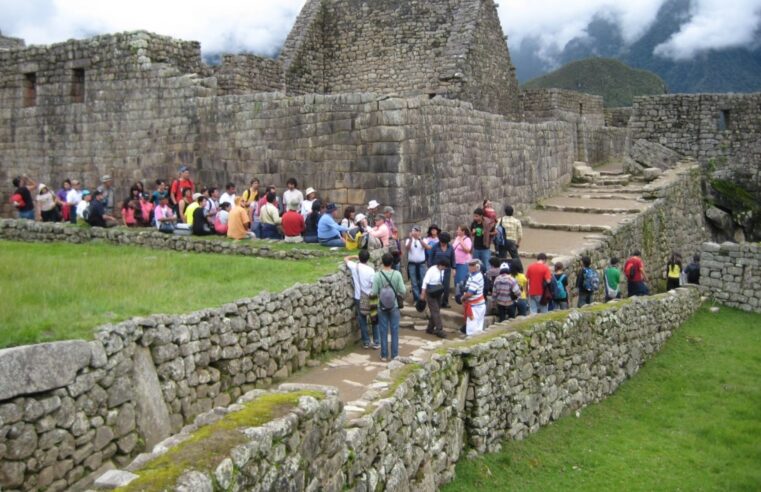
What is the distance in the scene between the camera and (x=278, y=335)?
11.0 m

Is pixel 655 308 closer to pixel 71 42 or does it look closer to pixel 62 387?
pixel 62 387

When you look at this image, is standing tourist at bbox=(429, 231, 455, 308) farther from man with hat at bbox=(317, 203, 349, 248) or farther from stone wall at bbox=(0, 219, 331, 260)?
stone wall at bbox=(0, 219, 331, 260)

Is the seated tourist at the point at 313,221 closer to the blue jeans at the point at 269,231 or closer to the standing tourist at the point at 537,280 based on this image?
the blue jeans at the point at 269,231

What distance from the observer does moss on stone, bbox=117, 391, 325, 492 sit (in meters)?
5.18

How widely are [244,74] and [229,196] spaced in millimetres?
5474

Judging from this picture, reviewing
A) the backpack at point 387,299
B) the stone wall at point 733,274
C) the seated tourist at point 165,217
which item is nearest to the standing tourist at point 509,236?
the backpack at point 387,299

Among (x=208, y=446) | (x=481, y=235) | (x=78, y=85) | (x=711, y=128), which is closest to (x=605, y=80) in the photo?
(x=711, y=128)

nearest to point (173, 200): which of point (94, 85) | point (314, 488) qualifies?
point (94, 85)

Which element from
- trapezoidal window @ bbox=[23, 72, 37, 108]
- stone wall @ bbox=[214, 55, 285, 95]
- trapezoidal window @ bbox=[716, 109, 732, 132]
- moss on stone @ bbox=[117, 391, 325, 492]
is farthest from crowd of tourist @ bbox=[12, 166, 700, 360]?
trapezoidal window @ bbox=[716, 109, 732, 132]

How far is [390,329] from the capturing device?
496 inches

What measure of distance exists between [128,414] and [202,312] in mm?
1842

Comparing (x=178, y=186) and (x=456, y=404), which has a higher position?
A: (x=178, y=186)

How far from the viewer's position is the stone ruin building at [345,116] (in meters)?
16.8

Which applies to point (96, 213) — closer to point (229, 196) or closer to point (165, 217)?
point (165, 217)
